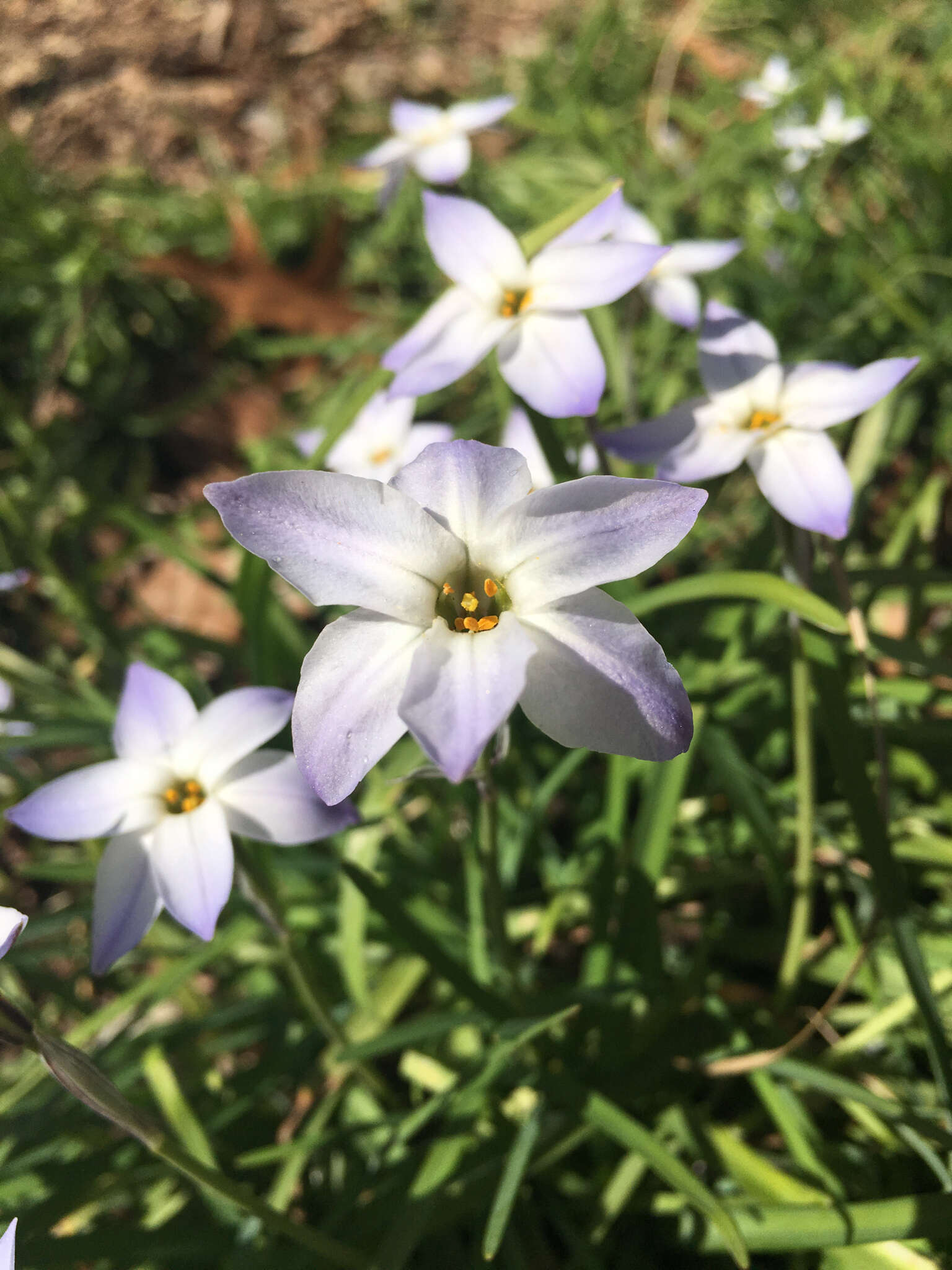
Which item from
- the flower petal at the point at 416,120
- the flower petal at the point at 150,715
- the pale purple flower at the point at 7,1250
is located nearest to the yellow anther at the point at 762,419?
the flower petal at the point at 150,715

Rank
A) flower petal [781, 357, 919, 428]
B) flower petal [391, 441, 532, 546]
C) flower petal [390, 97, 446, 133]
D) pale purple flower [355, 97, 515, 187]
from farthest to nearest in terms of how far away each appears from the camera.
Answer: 1. flower petal [390, 97, 446, 133]
2. pale purple flower [355, 97, 515, 187]
3. flower petal [781, 357, 919, 428]
4. flower petal [391, 441, 532, 546]

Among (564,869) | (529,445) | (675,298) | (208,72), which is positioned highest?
(208,72)

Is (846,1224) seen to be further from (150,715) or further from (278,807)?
(150,715)

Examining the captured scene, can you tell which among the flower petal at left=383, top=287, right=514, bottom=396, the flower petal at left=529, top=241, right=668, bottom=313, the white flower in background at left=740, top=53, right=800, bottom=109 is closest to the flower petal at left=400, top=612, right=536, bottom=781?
the flower petal at left=383, top=287, right=514, bottom=396

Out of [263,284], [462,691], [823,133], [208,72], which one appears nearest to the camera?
[462,691]

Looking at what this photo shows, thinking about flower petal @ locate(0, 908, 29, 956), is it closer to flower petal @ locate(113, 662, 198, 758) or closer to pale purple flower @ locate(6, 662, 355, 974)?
pale purple flower @ locate(6, 662, 355, 974)

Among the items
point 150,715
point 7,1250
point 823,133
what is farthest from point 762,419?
point 823,133
